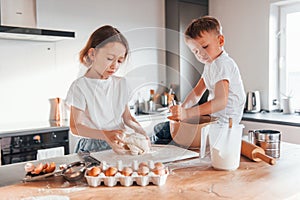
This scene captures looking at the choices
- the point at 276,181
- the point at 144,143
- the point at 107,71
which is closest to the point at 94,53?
the point at 107,71

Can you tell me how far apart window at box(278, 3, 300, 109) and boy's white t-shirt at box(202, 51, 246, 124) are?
181 centimetres

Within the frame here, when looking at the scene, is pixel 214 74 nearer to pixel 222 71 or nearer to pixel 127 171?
pixel 222 71

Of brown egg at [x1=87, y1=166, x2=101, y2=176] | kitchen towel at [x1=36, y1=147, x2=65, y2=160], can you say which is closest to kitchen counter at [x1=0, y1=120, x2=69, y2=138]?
kitchen towel at [x1=36, y1=147, x2=65, y2=160]

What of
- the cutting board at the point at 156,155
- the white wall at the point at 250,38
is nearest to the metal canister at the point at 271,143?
the cutting board at the point at 156,155

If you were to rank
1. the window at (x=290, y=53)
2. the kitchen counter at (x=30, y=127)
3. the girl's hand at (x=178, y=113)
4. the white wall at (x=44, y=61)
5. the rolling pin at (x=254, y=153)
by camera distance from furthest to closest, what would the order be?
the window at (x=290, y=53) → the white wall at (x=44, y=61) → the kitchen counter at (x=30, y=127) → the girl's hand at (x=178, y=113) → the rolling pin at (x=254, y=153)

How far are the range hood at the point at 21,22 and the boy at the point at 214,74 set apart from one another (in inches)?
52.7

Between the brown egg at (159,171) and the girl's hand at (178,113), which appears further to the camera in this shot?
the girl's hand at (178,113)

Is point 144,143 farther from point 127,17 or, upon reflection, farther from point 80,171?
point 127,17

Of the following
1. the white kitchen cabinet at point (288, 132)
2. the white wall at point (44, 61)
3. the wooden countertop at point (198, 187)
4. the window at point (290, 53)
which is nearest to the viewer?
the wooden countertop at point (198, 187)

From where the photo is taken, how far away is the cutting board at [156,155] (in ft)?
3.68

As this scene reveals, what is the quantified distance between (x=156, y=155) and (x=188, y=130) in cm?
17

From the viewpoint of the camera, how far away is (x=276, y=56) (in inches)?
120

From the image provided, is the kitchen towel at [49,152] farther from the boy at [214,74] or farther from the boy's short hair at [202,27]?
the boy's short hair at [202,27]

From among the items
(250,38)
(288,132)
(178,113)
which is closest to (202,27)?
(178,113)
